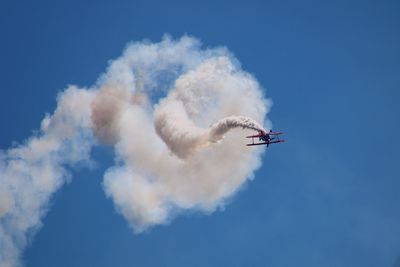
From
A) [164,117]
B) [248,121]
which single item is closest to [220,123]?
[248,121]

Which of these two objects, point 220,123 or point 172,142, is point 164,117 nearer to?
point 172,142

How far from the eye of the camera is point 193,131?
128625mm

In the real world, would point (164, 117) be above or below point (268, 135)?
above

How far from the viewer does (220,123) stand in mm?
122125

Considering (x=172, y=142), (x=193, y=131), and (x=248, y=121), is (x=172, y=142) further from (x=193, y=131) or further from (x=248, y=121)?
(x=248, y=121)

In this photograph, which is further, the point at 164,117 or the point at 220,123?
the point at 164,117

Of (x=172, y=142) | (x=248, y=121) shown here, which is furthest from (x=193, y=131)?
(x=248, y=121)

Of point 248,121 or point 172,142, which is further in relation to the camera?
point 172,142

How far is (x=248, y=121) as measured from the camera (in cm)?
11731

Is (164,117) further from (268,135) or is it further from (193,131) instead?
(268,135)

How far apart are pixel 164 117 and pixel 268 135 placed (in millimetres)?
22414

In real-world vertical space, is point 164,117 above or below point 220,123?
above

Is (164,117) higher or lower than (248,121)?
higher

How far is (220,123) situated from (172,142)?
12.1 meters
